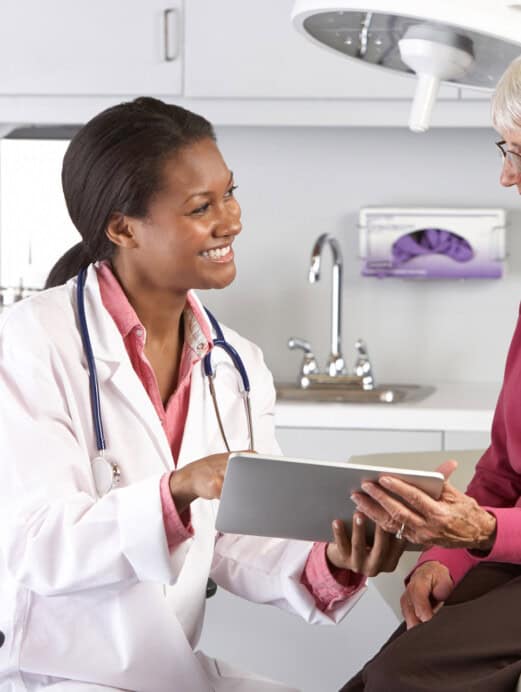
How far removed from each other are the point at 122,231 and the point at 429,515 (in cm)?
61

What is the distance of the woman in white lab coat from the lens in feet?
4.75

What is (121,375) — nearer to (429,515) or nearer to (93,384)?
(93,384)

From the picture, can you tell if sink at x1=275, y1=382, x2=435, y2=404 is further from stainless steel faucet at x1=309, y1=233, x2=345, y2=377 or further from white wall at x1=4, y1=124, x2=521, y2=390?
white wall at x1=4, y1=124, x2=521, y2=390

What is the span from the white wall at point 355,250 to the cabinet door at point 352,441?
543 millimetres

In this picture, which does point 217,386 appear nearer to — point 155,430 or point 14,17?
point 155,430

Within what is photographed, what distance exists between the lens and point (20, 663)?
4.87 feet

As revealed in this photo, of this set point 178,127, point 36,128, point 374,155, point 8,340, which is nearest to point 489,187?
point 374,155

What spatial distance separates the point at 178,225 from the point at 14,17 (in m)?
1.57

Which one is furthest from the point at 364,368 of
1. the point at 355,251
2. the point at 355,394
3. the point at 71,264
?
the point at 71,264

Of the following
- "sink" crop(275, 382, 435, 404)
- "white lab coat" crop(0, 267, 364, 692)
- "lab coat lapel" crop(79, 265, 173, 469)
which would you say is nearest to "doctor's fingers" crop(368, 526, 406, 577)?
"white lab coat" crop(0, 267, 364, 692)

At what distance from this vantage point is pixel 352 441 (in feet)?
9.43

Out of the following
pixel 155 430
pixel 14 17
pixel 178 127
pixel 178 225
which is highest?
pixel 14 17

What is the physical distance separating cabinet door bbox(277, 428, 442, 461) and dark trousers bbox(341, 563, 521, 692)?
134 cm

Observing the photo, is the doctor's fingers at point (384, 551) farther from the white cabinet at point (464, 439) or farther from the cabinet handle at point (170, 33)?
the cabinet handle at point (170, 33)
